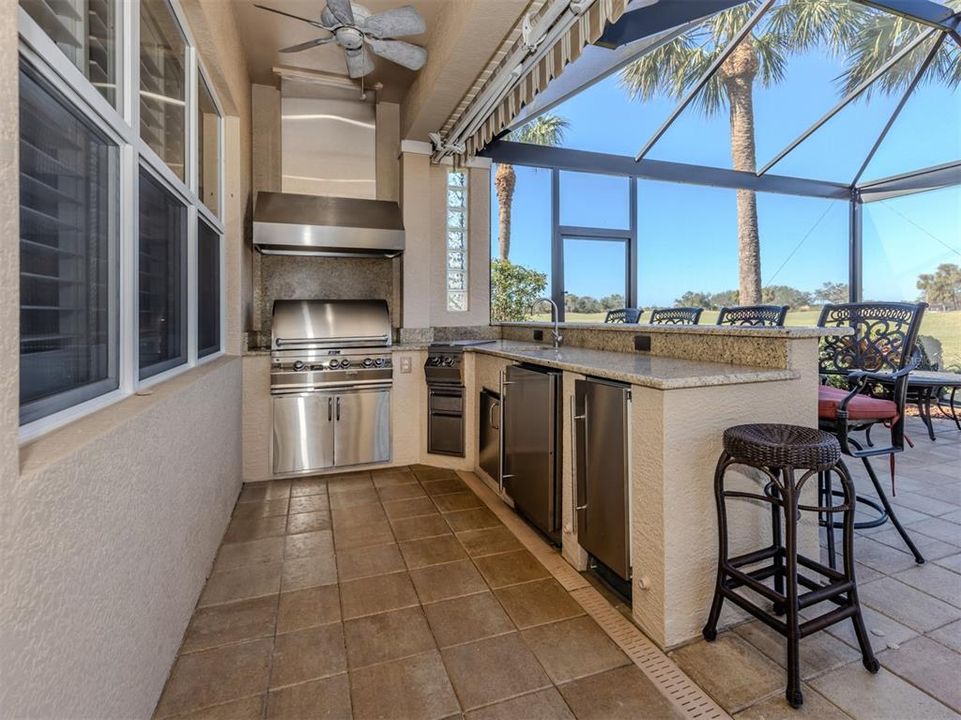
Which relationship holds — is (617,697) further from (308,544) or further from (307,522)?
(307,522)

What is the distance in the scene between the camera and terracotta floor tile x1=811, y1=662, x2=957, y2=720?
4.50 ft

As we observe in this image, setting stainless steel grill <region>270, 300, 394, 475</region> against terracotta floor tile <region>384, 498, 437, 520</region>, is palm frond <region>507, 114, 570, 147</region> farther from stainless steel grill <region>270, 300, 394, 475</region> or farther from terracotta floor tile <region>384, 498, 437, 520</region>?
terracotta floor tile <region>384, 498, 437, 520</region>

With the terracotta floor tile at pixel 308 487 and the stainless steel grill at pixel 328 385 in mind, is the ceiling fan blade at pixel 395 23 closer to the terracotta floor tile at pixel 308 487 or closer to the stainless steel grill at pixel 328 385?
the stainless steel grill at pixel 328 385

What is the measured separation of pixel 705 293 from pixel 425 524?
17.0ft

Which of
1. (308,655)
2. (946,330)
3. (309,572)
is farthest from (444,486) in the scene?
(946,330)

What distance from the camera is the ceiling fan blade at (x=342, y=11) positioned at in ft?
7.86

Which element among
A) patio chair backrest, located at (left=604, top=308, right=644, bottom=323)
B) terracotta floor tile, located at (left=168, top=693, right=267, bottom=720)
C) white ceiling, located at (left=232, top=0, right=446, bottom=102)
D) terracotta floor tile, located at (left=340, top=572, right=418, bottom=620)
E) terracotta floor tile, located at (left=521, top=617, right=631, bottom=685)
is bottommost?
terracotta floor tile, located at (left=168, top=693, right=267, bottom=720)

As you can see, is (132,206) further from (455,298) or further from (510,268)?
(510,268)

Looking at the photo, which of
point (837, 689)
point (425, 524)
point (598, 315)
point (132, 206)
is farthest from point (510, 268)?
point (837, 689)

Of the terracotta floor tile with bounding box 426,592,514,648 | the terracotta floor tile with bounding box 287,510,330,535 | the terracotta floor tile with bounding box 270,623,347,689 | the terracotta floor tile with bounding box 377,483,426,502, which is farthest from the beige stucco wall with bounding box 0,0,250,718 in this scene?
the terracotta floor tile with bounding box 377,483,426,502

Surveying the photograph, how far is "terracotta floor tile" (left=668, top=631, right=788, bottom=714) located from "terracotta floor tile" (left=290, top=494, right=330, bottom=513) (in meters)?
2.23

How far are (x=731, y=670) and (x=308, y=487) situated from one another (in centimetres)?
284

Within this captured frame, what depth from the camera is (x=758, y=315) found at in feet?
11.4

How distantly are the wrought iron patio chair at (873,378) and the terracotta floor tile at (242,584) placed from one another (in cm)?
245
